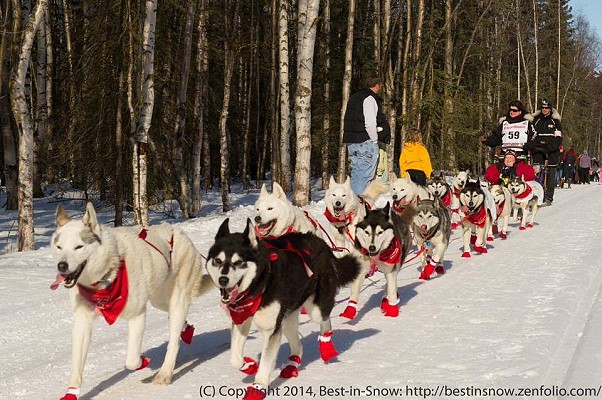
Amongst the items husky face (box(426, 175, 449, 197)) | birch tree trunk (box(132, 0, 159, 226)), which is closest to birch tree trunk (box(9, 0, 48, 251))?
birch tree trunk (box(132, 0, 159, 226))

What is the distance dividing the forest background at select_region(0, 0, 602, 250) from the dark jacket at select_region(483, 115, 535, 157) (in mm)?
4103

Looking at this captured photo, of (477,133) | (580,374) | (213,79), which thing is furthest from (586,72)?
(580,374)

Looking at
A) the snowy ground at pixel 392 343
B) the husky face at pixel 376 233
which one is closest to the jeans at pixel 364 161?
the snowy ground at pixel 392 343

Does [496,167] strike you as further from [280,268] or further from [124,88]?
[280,268]

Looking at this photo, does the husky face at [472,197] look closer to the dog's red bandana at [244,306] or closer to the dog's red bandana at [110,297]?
the dog's red bandana at [244,306]

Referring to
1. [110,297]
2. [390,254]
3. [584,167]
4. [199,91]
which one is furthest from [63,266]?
[584,167]

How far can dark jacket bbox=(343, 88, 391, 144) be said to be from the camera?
30.6ft

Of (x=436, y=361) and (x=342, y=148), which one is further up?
(x=342, y=148)

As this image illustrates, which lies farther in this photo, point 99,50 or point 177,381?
point 99,50

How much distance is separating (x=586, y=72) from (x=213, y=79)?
135 feet

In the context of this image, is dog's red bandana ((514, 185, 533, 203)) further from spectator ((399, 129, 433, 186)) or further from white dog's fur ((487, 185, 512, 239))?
spectator ((399, 129, 433, 186))

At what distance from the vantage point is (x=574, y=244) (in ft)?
30.8

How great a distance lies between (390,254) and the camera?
18.4 ft

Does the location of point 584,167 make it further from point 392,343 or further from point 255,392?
point 255,392
